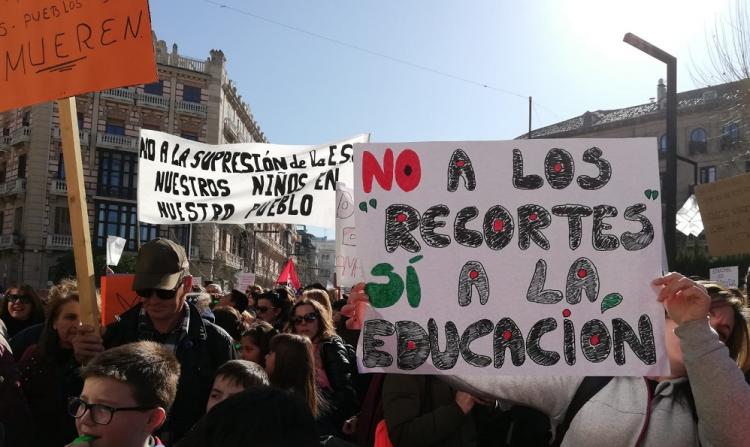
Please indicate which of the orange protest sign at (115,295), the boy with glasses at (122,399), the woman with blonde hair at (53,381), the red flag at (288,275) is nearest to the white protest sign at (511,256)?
the boy with glasses at (122,399)

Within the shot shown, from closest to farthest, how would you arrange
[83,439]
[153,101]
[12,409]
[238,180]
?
[83,439], [12,409], [238,180], [153,101]

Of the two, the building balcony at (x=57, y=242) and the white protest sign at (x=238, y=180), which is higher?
the white protest sign at (x=238, y=180)

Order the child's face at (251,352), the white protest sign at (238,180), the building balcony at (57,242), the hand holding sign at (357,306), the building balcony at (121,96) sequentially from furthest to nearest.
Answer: the building balcony at (121,96)
the building balcony at (57,242)
the white protest sign at (238,180)
the child's face at (251,352)
the hand holding sign at (357,306)

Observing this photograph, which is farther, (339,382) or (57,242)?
(57,242)

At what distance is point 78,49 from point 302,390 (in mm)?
1980

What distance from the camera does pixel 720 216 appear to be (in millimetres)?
4898

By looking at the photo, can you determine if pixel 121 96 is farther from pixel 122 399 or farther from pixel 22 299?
pixel 122 399

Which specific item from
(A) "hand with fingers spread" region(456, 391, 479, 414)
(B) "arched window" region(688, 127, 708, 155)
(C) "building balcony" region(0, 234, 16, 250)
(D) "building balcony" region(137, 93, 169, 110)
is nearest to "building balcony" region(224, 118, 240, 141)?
(D) "building balcony" region(137, 93, 169, 110)

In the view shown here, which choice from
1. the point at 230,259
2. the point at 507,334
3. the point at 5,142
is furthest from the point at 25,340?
the point at 230,259

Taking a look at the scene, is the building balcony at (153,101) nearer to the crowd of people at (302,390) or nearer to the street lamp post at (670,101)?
the street lamp post at (670,101)

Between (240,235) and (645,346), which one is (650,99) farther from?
(645,346)

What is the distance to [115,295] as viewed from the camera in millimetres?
4332

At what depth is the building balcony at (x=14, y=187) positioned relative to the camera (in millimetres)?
39281

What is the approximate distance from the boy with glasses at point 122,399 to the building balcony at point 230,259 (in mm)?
43261
